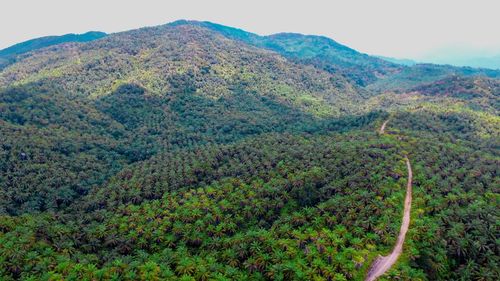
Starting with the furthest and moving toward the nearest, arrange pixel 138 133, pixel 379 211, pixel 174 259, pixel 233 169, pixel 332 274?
pixel 138 133 → pixel 233 169 → pixel 379 211 → pixel 174 259 → pixel 332 274

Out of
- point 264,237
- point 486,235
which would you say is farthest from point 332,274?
point 486,235

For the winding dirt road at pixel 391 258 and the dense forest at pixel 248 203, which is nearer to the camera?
the winding dirt road at pixel 391 258

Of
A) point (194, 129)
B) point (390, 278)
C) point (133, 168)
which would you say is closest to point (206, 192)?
point (133, 168)

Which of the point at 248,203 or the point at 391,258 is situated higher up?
the point at 248,203

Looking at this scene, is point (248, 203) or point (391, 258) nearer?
point (391, 258)

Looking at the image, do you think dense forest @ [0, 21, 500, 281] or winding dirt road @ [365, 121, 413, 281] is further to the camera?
dense forest @ [0, 21, 500, 281]

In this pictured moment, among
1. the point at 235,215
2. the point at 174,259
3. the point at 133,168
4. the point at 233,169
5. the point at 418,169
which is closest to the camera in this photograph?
the point at 174,259

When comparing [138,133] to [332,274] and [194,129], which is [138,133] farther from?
[332,274]

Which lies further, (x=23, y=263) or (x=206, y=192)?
(x=206, y=192)

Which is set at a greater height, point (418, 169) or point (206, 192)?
point (418, 169)

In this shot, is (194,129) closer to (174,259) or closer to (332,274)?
(174,259)
